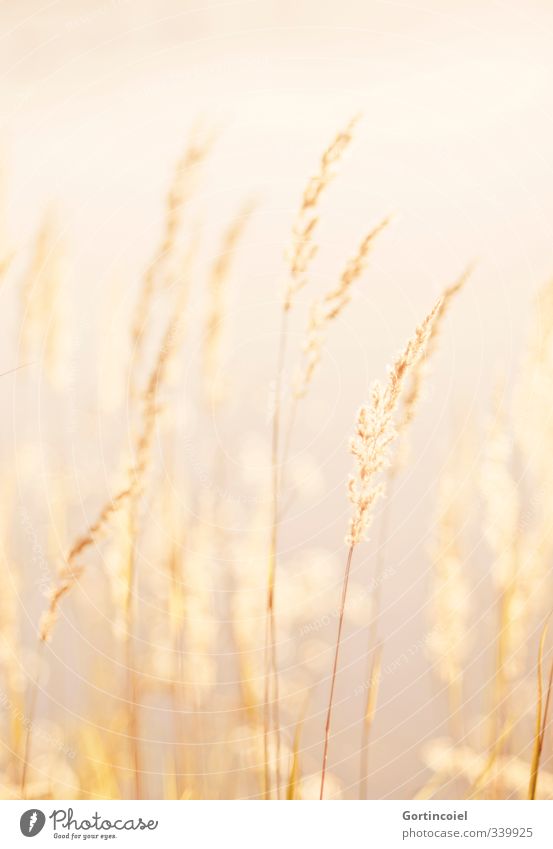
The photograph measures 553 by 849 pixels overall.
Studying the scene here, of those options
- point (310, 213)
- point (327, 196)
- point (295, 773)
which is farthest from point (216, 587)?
point (327, 196)

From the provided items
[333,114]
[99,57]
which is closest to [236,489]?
[333,114]

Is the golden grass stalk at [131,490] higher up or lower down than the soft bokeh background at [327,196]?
lower down

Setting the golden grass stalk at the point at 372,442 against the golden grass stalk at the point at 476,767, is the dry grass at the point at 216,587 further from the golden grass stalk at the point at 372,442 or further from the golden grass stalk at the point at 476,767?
the golden grass stalk at the point at 372,442

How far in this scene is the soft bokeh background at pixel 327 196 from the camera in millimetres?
1335

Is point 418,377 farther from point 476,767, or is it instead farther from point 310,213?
point 476,767

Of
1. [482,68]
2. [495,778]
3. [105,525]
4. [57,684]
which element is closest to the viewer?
[105,525]

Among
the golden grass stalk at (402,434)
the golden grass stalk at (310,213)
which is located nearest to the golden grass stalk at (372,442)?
the golden grass stalk at (402,434)

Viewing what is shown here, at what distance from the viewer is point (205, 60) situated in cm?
136

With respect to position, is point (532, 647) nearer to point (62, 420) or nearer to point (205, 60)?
point (62, 420)

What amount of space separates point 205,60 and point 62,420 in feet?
2.42

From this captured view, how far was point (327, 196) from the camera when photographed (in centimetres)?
138

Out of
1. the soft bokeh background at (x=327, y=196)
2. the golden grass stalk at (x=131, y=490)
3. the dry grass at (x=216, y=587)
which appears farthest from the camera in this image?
the soft bokeh background at (x=327, y=196)

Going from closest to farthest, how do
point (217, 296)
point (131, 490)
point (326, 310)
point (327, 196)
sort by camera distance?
point (131, 490) → point (326, 310) → point (217, 296) → point (327, 196)

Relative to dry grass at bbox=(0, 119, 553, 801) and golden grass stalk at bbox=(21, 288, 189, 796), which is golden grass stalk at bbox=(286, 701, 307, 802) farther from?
golden grass stalk at bbox=(21, 288, 189, 796)
